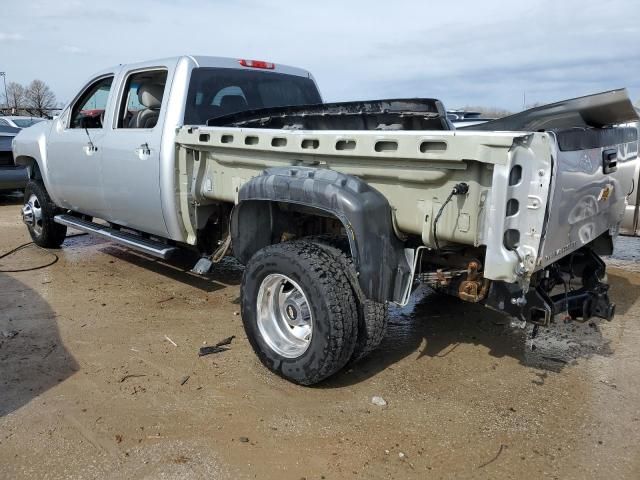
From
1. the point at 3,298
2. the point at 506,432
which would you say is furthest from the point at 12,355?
the point at 506,432

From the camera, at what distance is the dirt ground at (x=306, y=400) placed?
9.30 ft

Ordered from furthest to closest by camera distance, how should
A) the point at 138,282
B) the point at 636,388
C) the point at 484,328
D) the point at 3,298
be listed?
the point at 138,282 → the point at 3,298 → the point at 484,328 → the point at 636,388

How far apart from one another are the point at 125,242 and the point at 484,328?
334 cm

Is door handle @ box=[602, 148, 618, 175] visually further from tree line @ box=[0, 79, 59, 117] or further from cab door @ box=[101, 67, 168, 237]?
tree line @ box=[0, 79, 59, 117]

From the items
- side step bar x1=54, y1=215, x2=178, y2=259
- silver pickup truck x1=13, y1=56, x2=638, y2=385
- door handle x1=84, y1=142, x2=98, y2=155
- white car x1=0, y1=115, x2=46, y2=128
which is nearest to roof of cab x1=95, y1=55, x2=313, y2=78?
silver pickup truck x1=13, y1=56, x2=638, y2=385

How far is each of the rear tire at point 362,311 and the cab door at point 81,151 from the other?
304 centimetres

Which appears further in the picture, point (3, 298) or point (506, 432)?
point (3, 298)

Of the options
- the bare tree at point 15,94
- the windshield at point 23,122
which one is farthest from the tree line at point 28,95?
the windshield at point 23,122

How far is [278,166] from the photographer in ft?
12.0

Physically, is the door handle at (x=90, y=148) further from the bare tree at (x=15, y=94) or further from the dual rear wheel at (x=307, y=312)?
the bare tree at (x=15, y=94)

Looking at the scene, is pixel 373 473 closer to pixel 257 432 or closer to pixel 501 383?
pixel 257 432

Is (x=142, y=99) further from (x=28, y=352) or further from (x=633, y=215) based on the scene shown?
(x=633, y=215)

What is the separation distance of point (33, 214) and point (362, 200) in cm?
560

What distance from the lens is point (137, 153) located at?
16.0ft
